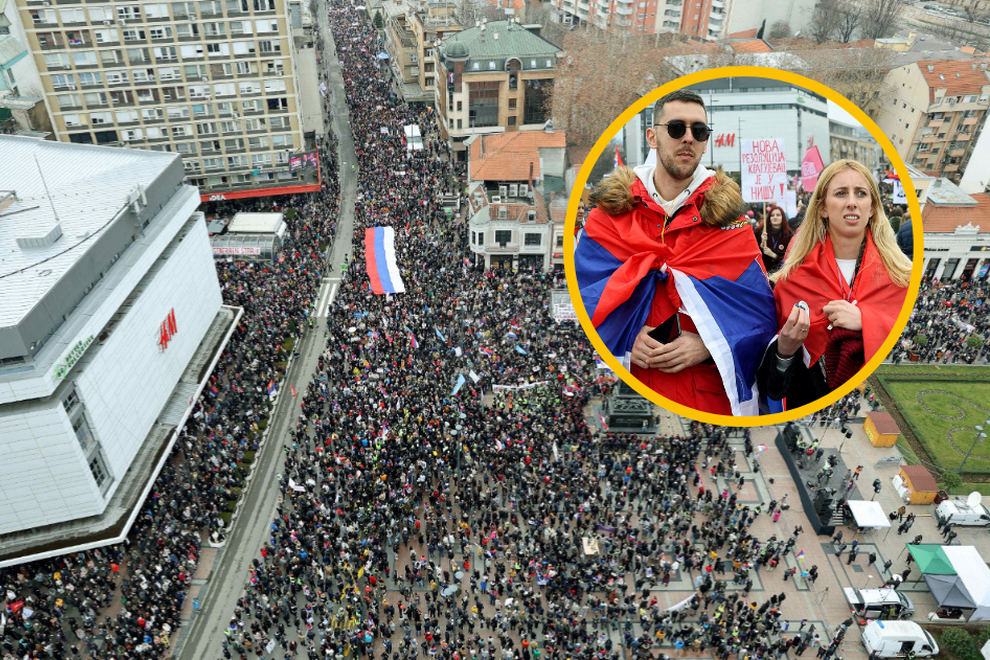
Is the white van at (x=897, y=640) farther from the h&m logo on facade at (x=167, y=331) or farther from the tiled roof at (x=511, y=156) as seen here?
the tiled roof at (x=511, y=156)

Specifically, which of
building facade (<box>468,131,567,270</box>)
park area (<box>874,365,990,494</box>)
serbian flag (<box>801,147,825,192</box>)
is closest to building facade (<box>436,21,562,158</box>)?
building facade (<box>468,131,567,270</box>)

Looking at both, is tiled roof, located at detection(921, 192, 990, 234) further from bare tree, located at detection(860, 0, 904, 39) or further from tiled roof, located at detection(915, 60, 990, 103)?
bare tree, located at detection(860, 0, 904, 39)

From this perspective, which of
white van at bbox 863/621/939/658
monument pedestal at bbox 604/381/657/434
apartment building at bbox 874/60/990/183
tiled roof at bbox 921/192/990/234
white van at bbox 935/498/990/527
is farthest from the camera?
tiled roof at bbox 921/192/990/234

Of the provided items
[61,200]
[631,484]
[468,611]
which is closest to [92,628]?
[468,611]

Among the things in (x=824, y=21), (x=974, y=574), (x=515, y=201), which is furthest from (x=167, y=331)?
(x=824, y=21)

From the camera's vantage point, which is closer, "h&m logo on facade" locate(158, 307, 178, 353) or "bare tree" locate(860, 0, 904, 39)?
"h&m logo on facade" locate(158, 307, 178, 353)
